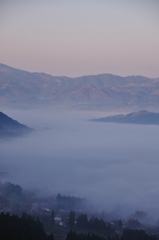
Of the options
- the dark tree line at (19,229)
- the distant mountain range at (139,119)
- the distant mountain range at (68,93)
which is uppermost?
the distant mountain range at (68,93)

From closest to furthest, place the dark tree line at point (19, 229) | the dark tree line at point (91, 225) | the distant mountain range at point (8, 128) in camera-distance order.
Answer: the dark tree line at point (19, 229), the dark tree line at point (91, 225), the distant mountain range at point (8, 128)

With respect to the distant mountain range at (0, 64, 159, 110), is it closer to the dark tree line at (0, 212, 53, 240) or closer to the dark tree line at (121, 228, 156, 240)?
the dark tree line at (121, 228, 156, 240)

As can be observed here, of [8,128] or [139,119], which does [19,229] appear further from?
[139,119]

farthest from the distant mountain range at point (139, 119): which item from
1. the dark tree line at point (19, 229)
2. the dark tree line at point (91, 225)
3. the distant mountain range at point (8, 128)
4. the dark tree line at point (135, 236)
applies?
the dark tree line at point (19, 229)

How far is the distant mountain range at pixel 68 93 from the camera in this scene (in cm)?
14238

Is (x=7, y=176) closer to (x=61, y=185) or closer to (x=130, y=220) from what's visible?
(x=61, y=185)

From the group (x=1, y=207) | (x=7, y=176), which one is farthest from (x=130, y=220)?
(x=7, y=176)

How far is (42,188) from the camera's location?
106 ft

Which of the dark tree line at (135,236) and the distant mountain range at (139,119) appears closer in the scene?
the dark tree line at (135,236)

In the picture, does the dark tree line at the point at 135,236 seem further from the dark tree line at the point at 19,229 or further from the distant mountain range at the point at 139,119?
the distant mountain range at the point at 139,119

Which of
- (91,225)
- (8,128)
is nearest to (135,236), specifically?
(91,225)

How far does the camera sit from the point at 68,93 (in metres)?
171

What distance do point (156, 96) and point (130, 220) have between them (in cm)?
13641

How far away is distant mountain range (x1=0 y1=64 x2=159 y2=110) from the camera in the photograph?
142375 mm
